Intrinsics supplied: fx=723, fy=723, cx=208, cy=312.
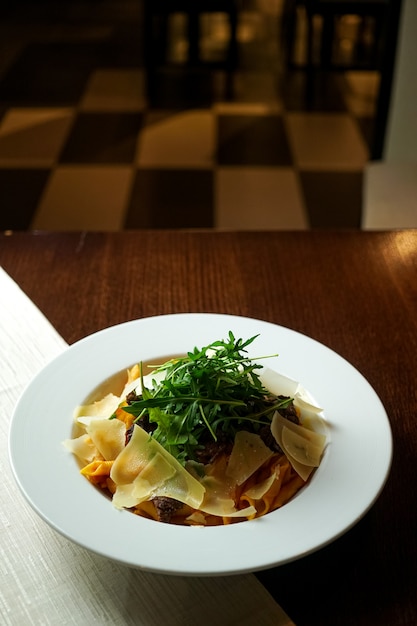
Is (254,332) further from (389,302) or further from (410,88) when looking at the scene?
(410,88)

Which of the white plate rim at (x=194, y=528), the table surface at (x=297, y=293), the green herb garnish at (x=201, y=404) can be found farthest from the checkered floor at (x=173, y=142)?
the green herb garnish at (x=201, y=404)

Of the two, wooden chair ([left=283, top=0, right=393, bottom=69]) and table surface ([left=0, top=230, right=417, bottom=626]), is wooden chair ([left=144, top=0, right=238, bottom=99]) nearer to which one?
wooden chair ([left=283, top=0, right=393, bottom=69])

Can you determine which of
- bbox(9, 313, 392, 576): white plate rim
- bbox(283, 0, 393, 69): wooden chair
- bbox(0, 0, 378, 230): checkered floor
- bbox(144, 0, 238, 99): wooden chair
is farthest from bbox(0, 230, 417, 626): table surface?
bbox(144, 0, 238, 99): wooden chair

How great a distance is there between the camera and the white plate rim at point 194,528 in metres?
0.60

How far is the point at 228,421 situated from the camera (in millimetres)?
706

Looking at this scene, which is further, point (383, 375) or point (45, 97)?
point (45, 97)

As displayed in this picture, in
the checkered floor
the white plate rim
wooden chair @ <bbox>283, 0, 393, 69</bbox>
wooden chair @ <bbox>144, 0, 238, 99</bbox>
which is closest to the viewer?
the white plate rim

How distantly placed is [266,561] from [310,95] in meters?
3.60

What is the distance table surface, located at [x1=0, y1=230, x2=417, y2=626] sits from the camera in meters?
0.70

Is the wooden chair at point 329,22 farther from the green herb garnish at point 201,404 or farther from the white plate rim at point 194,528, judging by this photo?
the green herb garnish at point 201,404

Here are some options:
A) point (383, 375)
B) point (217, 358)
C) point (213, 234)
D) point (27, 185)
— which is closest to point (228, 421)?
point (217, 358)

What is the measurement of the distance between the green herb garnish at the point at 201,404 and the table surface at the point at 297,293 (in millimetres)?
138

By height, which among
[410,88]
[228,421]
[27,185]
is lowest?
[27,185]

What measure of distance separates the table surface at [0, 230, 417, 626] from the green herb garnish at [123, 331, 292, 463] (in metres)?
0.14
